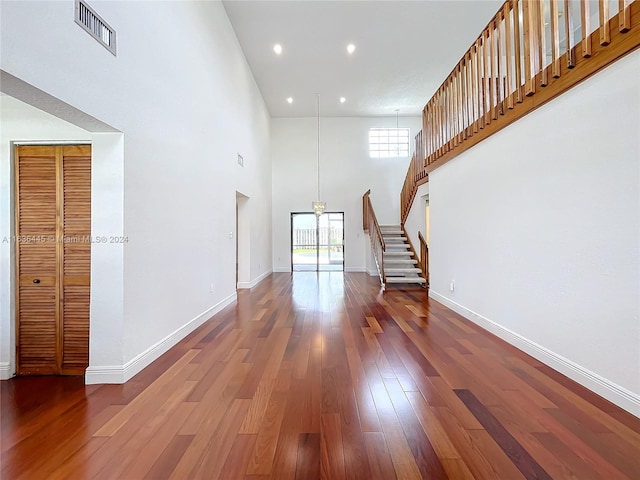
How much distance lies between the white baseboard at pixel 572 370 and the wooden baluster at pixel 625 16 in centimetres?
235

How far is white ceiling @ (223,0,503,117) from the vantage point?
5.32 m

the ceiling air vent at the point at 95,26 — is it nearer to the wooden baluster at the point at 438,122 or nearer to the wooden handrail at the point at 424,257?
the wooden baluster at the point at 438,122

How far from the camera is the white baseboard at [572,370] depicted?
6.44 ft

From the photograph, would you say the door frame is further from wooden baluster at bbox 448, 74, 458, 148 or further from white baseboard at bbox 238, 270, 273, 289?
wooden baluster at bbox 448, 74, 458, 148

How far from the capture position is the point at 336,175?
10367 millimetres

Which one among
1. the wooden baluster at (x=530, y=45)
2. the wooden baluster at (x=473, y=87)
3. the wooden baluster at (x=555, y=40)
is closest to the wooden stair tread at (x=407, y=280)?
the wooden baluster at (x=473, y=87)

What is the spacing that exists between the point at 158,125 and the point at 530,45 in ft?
12.4

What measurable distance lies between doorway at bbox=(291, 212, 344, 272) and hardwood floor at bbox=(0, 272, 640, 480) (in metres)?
7.40

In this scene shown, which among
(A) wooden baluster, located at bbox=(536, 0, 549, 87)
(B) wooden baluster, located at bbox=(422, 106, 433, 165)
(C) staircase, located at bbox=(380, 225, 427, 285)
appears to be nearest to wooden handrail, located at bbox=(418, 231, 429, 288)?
(C) staircase, located at bbox=(380, 225, 427, 285)

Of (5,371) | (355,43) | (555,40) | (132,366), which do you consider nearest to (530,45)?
(555,40)

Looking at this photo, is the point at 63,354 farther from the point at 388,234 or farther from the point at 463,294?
the point at 388,234

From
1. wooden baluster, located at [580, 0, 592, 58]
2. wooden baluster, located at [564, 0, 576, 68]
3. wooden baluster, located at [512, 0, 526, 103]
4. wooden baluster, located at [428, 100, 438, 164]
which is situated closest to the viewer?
wooden baluster, located at [580, 0, 592, 58]

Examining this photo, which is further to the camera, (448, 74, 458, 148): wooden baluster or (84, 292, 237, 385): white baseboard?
(448, 74, 458, 148): wooden baluster

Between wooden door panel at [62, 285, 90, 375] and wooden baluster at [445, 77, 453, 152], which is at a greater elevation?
wooden baluster at [445, 77, 453, 152]
